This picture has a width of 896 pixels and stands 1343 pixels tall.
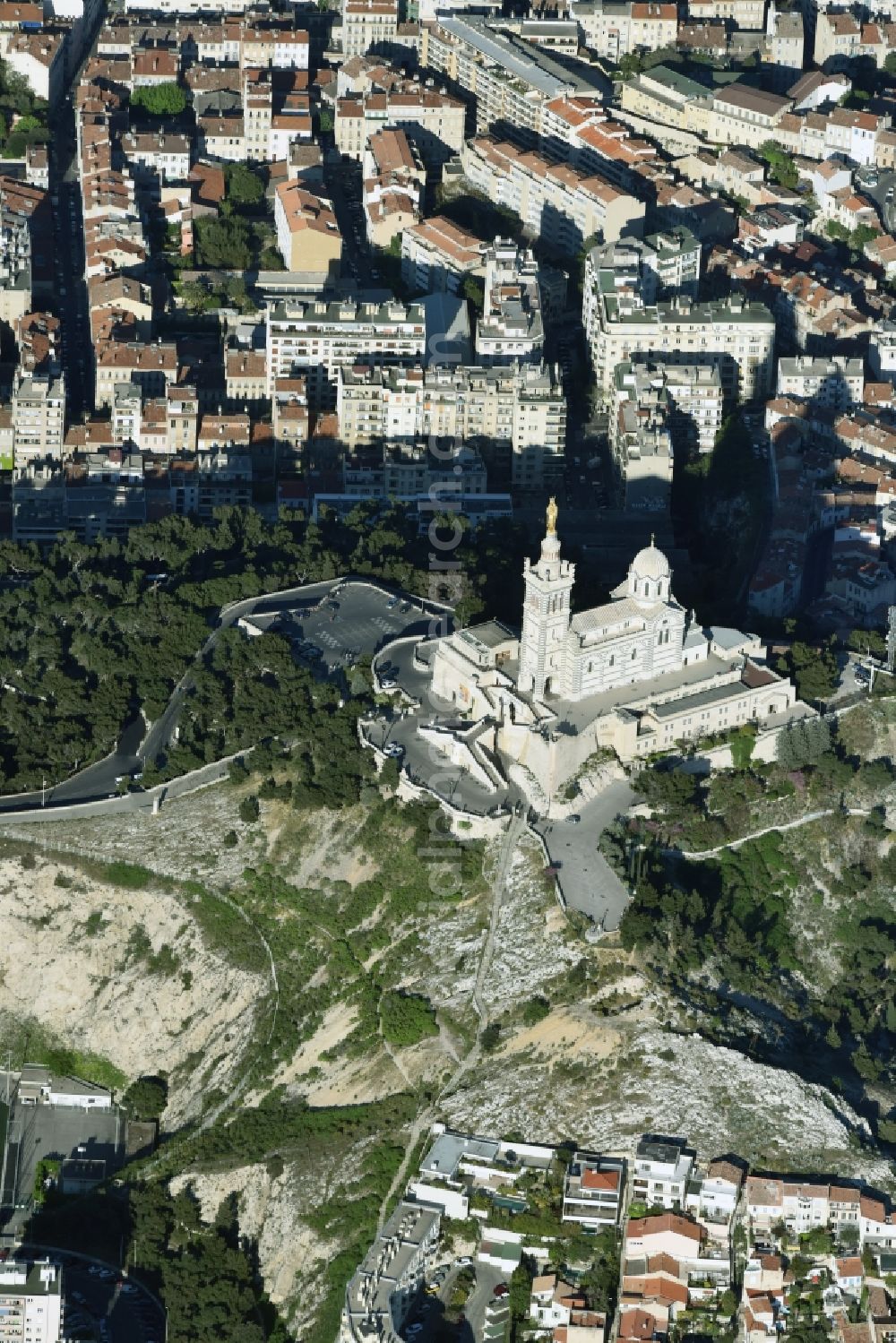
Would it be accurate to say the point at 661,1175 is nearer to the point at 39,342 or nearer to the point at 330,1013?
the point at 330,1013

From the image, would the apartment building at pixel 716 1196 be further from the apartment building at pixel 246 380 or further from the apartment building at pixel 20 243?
the apartment building at pixel 20 243

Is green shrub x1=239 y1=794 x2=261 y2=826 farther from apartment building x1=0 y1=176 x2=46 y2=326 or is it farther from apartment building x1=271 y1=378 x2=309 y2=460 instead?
apartment building x1=0 y1=176 x2=46 y2=326

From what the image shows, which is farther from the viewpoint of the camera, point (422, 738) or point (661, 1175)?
point (422, 738)

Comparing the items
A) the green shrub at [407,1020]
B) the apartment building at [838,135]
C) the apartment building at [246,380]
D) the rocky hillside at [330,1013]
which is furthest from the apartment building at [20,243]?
the green shrub at [407,1020]

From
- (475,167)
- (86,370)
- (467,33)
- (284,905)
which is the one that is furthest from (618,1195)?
(467,33)

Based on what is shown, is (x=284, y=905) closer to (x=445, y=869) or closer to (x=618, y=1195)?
(x=445, y=869)

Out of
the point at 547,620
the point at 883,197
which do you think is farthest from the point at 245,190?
the point at 547,620

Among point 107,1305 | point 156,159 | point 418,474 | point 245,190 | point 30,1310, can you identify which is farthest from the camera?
point 156,159
